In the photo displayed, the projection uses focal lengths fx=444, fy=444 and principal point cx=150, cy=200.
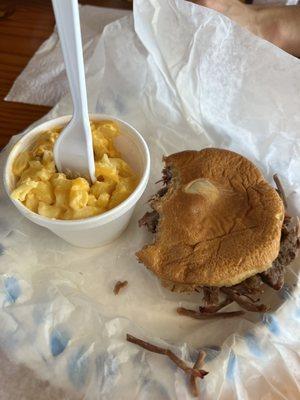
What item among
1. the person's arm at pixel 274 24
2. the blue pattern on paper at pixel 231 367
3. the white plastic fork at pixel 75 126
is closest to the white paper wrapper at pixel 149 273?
the blue pattern on paper at pixel 231 367

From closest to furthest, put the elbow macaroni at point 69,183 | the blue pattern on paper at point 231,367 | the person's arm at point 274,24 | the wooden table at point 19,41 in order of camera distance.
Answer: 1. the blue pattern on paper at point 231,367
2. the elbow macaroni at point 69,183
3. the wooden table at point 19,41
4. the person's arm at point 274,24

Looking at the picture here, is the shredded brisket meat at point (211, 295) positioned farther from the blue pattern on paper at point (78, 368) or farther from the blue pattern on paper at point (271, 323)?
the blue pattern on paper at point (78, 368)

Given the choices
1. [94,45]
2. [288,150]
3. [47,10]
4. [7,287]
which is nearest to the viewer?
[7,287]

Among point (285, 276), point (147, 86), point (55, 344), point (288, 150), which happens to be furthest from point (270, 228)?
point (147, 86)

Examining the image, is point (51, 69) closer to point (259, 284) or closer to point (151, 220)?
point (151, 220)

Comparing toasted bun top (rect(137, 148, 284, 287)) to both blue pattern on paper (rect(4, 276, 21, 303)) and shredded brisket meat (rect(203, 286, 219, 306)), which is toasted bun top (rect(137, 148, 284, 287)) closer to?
shredded brisket meat (rect(203, 286, 219, 306))

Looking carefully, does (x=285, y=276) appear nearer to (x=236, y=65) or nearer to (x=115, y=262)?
(x=115, y=262)

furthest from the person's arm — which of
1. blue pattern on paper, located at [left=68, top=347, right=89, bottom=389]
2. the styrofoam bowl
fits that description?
blue pattern on paper, located at [left=68, top=347, right=89, bottom=389]
